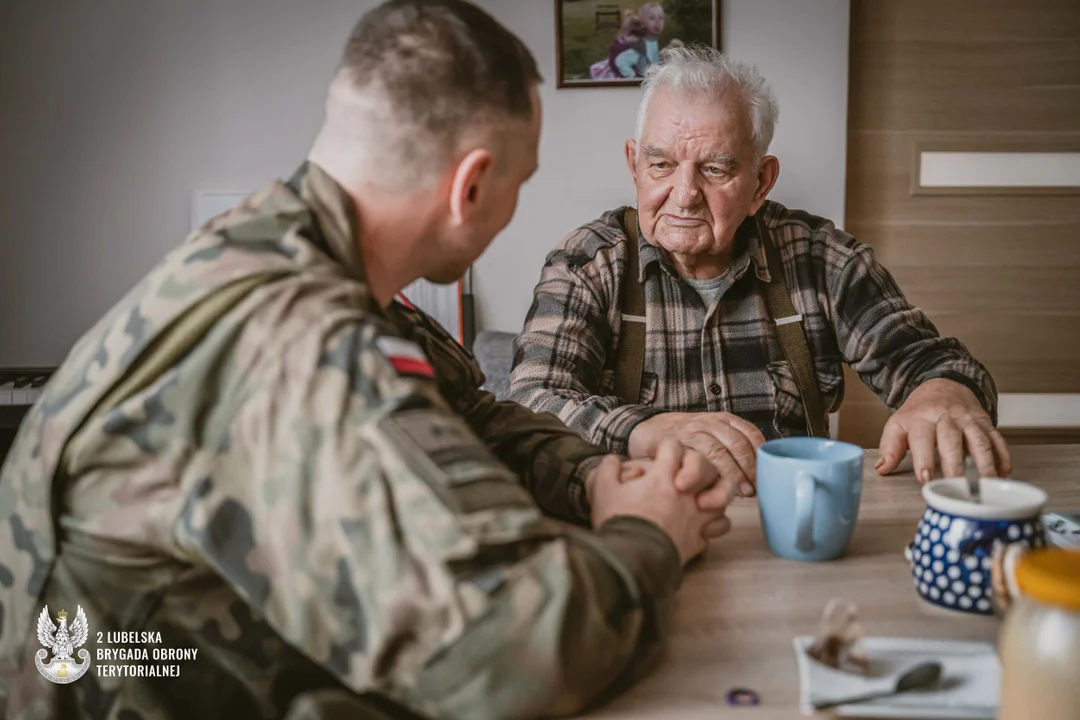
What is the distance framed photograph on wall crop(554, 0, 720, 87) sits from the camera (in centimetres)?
290

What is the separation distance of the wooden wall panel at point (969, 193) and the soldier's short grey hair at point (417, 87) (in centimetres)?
264

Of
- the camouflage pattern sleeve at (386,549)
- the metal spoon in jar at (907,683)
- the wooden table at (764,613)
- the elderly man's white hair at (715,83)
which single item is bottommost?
the wooden table at (764,613)

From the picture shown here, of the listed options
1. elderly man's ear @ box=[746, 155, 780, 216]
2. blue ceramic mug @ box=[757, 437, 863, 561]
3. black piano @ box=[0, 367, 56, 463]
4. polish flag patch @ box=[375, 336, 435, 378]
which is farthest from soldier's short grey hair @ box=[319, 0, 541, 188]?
black piano @ box=[0, 367, 56, 463]

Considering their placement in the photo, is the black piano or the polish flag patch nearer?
the polish flag patch

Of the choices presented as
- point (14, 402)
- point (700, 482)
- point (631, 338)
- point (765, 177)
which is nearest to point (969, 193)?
point (765, 177)

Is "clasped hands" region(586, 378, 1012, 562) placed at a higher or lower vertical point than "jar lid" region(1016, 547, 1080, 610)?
lower

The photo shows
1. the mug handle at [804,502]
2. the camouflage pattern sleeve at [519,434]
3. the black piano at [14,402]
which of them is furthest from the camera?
the black piano at [14,402]

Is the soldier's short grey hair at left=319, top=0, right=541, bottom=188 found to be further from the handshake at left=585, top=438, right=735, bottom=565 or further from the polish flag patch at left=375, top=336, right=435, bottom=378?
the handshake at left=585, top=438, right=735, bottom=565

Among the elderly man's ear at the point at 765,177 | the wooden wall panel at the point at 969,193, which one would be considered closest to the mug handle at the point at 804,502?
the elderly man's ear at the point at 765,177

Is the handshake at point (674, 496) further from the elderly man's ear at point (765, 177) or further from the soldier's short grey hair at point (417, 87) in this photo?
the elderly man's ear at point (765, 177)

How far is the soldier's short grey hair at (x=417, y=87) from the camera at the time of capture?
30.0 inches

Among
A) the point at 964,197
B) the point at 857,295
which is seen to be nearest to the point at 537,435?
the point at 857,295

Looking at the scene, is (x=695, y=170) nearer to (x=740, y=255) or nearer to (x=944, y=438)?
(x=740, y=255)

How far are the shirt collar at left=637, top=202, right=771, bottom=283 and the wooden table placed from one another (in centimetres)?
78
